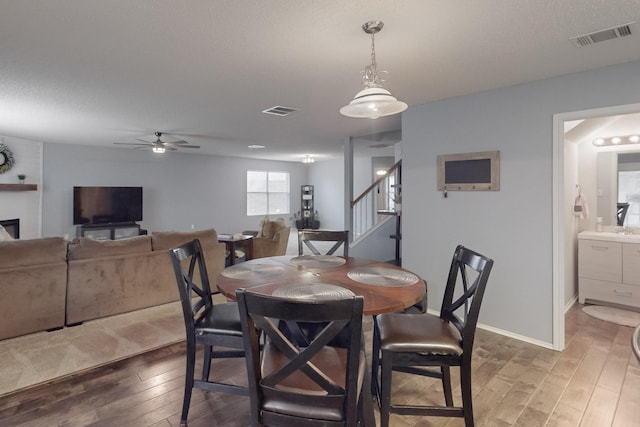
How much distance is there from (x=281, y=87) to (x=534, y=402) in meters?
3.22

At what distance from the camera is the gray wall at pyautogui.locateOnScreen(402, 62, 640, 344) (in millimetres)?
2854

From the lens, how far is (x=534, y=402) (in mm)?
2141

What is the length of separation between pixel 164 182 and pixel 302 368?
8.37m

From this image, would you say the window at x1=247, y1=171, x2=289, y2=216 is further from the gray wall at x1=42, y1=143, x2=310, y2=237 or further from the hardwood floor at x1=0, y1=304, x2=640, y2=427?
the hardwood floor at x1=0, y1=304, x2=640, y2=427

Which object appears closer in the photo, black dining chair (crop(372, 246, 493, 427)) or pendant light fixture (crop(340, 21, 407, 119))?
black dining chair (crop(372, 246, 493, 427))

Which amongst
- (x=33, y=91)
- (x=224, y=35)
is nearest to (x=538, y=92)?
(x=224, y=35)

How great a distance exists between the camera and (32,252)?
10.2ft

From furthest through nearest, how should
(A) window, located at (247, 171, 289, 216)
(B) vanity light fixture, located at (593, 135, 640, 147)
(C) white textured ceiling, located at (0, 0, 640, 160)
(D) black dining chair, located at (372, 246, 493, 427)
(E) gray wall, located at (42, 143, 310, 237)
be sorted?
(A) window, located at (247, 171, 289, 216)
(E) gray wall, located at (42, 143, 310, 237)
(B) vanity light fixture, located at (593, 135, 640, 147)
(C) white textured ceiling, located at (0, 0, 640, 160)
(D) black dining chair, located at (372, 246, 493, 427)

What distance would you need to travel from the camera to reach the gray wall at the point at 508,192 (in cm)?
A: 285

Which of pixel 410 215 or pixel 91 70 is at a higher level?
pixel 91 70

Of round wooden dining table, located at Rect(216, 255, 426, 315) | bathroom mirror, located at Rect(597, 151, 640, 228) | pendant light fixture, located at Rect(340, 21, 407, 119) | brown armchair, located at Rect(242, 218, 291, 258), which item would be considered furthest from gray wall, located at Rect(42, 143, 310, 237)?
bathroom mirror, located at Rect(597, 151, 640, 228)

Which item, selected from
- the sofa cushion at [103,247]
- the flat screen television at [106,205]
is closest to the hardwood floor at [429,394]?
the sofa cushion at [103,247]

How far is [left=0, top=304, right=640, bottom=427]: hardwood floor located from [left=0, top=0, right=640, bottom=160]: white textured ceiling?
2.37 m

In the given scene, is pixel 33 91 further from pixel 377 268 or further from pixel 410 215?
pixel 410 215
